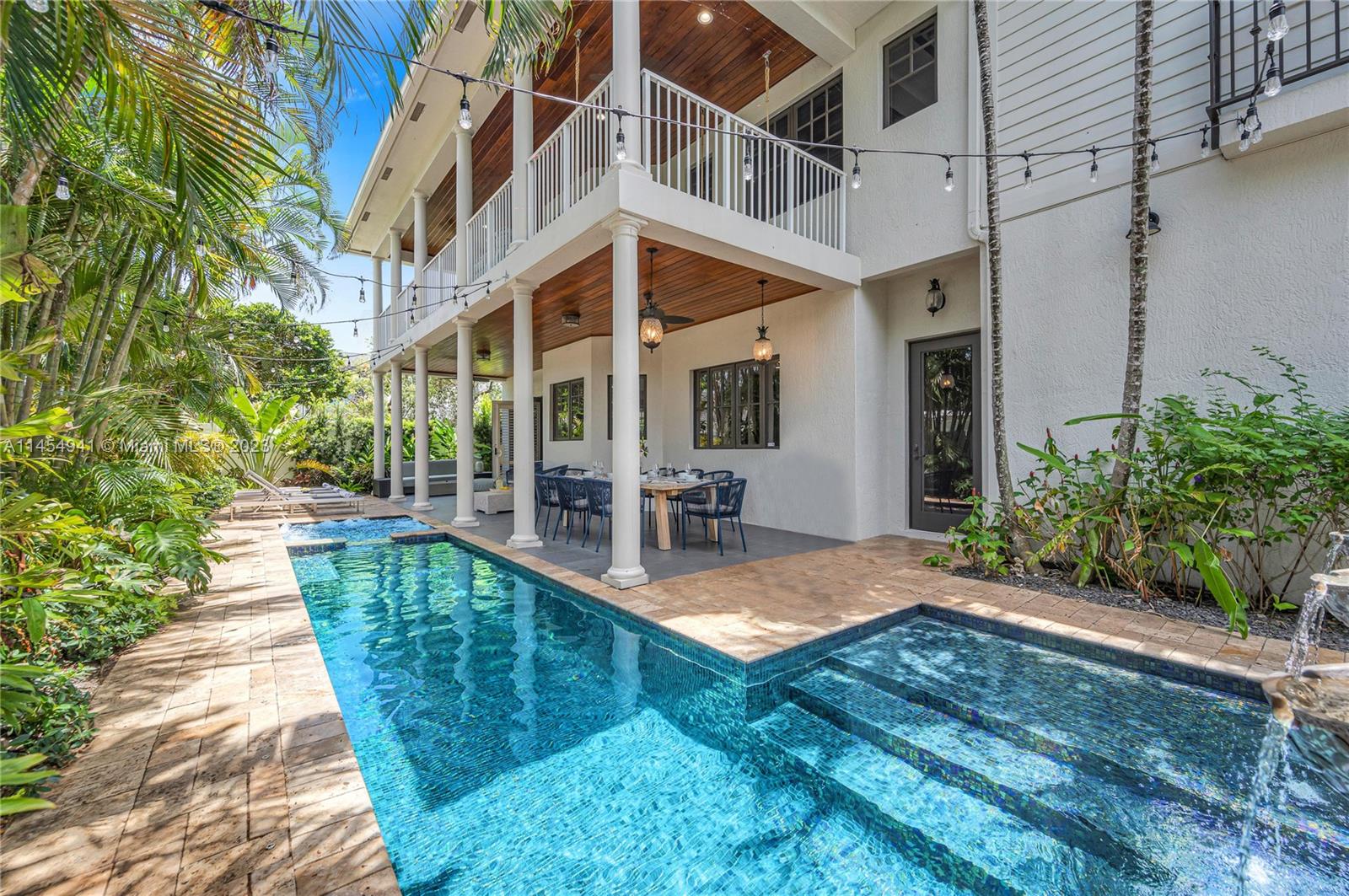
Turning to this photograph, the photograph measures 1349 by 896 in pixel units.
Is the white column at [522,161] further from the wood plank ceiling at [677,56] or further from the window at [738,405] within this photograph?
the window at [738,405]

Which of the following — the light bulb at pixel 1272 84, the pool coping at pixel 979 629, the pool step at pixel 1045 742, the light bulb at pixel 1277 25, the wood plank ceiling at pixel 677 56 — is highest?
the wood plank ceiling at pixel 677 56

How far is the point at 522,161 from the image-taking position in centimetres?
730

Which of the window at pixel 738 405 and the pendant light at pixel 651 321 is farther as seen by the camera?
the window at pixel 738 405

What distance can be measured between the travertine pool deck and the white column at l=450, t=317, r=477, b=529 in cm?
357

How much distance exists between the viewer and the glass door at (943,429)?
7129 mm

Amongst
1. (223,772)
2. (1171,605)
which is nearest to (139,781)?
(223,772)

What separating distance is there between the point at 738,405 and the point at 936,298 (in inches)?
133

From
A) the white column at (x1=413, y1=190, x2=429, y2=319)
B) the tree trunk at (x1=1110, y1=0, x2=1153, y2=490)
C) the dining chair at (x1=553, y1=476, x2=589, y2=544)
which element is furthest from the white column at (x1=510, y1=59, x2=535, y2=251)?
the tree trunk at (x1=1110, y1=0, x2=1153, y2=490)

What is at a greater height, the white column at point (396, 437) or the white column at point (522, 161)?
the white column at point (522, 161)

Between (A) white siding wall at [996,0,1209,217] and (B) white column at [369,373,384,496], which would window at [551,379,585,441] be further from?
(A) white siding wall at [996,0,1209,217]

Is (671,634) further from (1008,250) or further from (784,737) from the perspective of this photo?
(1008,250)

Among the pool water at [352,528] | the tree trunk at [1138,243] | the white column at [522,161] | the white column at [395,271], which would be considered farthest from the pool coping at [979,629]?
the white column at [395,271]

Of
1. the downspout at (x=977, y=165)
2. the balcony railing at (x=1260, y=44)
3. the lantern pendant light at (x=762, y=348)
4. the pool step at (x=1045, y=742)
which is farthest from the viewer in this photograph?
the lantern pendant light at (x=762, y=348)

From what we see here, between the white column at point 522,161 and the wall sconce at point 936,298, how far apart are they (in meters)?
5.25
